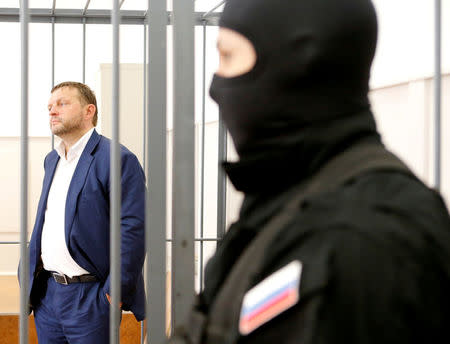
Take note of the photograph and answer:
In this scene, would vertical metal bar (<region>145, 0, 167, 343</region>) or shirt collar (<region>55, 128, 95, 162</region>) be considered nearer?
vertical metal bar (<region>145, 0, 167, 343</region>)

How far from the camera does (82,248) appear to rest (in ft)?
8.90

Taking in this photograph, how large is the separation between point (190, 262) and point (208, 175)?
5.02m

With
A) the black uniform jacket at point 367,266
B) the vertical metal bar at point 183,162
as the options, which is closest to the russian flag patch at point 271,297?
the black uniform jacket at point 367,266

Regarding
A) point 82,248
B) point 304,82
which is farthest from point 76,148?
point 304,82

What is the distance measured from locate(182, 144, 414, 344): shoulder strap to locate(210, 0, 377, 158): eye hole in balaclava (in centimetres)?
5

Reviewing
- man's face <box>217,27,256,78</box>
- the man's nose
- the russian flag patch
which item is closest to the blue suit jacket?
the man's nose

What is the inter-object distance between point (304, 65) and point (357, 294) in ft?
1.09

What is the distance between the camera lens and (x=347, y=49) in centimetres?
85

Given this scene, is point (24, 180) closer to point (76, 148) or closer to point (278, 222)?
point (278, 222)

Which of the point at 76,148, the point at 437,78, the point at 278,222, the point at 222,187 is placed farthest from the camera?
the point at 222,187

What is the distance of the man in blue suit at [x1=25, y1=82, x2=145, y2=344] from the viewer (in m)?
2.73

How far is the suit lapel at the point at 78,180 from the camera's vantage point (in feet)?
8.98

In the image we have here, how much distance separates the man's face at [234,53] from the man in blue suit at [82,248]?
1.88 meters

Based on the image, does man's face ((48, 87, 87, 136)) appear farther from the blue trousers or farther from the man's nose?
the blue trousers
